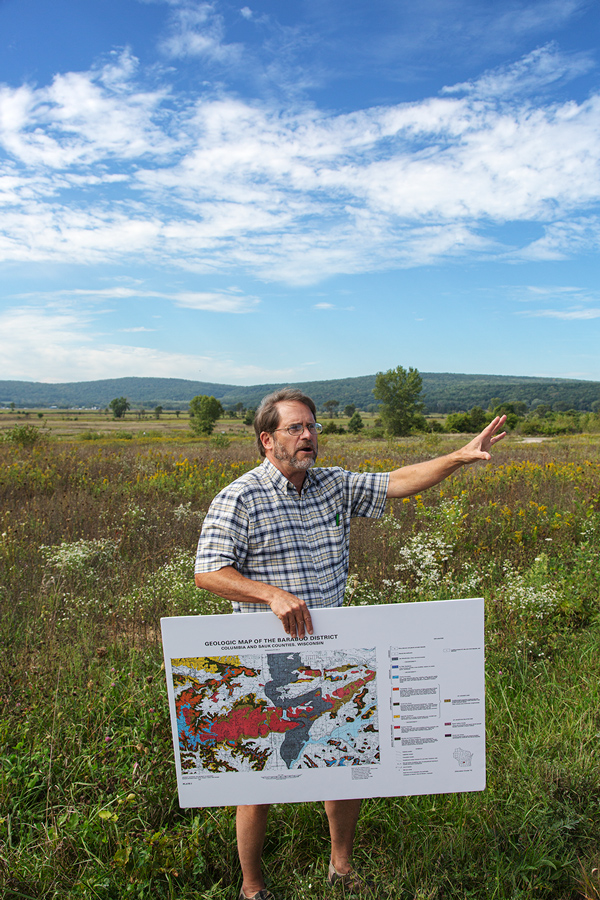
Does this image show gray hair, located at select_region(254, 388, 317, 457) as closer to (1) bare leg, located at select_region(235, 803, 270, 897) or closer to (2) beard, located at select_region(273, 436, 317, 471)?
(2) beard, located at select_region(273, 436, 317, 471)

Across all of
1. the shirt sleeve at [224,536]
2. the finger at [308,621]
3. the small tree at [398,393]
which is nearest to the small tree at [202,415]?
the small tree at [398,393]

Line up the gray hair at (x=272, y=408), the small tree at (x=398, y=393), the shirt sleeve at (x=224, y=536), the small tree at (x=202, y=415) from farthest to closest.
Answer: the small tree at (x=398, y=393), the small tree at (x=202, y=415), the gray hair at (x=272, y=408), the shirt sleeve at (x=224, y=536)

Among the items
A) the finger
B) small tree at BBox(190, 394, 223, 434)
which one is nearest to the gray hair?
the finger

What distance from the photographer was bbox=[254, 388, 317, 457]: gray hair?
2.39 metres

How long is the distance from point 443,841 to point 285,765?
38.8 inches

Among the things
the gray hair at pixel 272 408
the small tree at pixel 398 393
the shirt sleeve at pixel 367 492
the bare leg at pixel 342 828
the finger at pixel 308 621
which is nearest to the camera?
the finger at pixel 308 621

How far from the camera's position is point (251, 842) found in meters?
2.24

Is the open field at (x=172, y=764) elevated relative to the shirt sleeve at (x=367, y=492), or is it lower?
lower

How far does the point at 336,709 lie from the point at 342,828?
671mm

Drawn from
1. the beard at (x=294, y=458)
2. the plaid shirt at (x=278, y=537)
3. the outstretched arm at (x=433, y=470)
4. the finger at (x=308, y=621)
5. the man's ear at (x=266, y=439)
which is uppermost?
the man's ear at (x=266, y=439)

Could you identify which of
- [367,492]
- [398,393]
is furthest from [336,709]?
[398,393]

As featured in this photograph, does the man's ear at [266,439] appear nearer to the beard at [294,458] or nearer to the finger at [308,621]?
the beard at [294,458]

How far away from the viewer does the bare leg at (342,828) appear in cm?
227

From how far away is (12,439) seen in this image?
14.3m
